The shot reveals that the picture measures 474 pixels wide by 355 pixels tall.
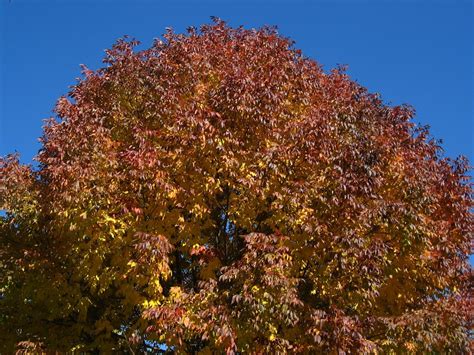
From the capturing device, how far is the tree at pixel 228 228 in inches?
327

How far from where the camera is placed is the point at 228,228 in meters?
10.8

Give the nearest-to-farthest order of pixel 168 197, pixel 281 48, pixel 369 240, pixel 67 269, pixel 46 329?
pixel 369 240
pixel 168 197
pixel 67 269
pixel 46 329
pixel 281 48

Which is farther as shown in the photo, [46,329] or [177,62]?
[177,62]

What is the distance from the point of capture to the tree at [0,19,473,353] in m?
8.30

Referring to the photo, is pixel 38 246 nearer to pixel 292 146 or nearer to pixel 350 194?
pixel 292 146

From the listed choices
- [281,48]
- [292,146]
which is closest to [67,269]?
[292,146]

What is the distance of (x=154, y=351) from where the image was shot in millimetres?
10086

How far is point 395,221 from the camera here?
9.04m

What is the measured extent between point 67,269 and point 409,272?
6511mm

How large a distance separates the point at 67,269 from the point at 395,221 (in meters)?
6.17

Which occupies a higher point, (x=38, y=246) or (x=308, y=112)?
(x=308, y=112)

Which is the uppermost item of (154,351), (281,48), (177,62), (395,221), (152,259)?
(281,48)

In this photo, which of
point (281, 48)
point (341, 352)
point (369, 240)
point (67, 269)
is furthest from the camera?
point (281, 48)

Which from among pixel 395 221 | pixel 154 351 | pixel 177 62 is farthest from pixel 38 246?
pixel 395 221
